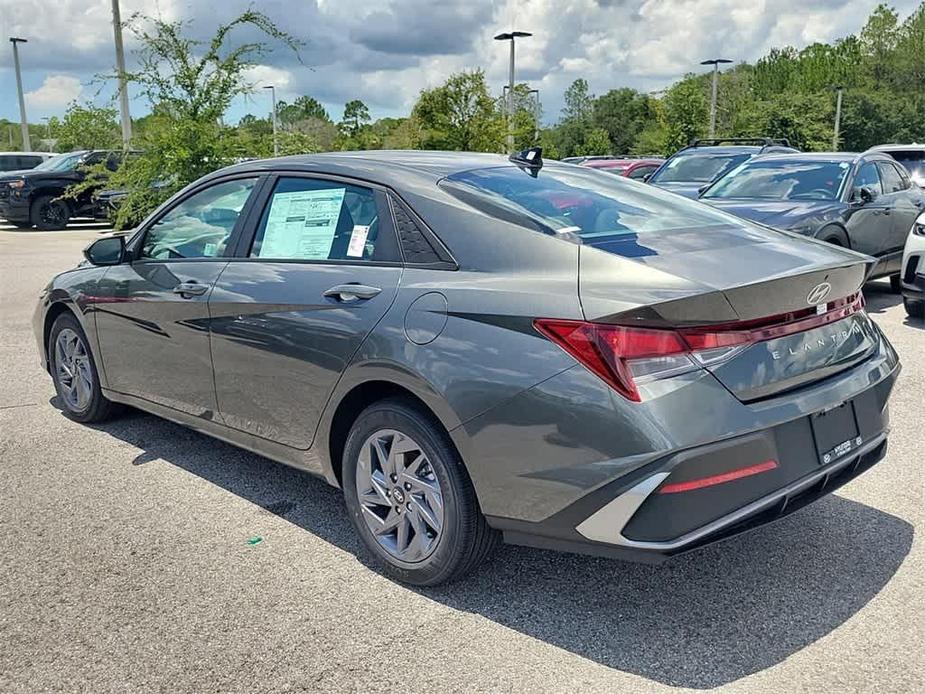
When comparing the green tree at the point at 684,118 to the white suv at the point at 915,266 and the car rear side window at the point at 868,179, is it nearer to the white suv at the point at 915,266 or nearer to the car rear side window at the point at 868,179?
the car rear side window at the point at 868,179

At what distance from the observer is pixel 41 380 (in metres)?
6.33

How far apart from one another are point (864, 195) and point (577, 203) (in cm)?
633

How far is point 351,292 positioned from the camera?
326 cm

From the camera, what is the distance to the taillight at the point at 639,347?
2529 mm

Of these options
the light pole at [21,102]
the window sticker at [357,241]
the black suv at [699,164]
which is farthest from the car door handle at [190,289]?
the light pole at [21,102]

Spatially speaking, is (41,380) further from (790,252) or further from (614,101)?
(614,101)

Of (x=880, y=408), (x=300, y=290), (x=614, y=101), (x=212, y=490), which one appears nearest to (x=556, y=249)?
(x=300, y=290)

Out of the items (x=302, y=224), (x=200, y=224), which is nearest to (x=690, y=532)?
(x=302, y=224)

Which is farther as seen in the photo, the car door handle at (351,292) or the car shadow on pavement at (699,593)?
the car door handle at (351,292)

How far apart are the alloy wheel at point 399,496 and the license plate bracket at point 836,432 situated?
1.29m

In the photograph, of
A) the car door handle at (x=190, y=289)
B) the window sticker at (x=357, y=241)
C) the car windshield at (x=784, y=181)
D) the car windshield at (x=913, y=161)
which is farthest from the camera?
the car windshield at (x=913, y=161)

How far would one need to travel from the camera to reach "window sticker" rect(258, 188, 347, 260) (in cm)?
358

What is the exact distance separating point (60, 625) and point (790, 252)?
2.93 metres

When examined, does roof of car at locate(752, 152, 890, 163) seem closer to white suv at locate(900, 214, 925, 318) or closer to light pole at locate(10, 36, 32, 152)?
white suv at locate(900, 214, 925, 318)
